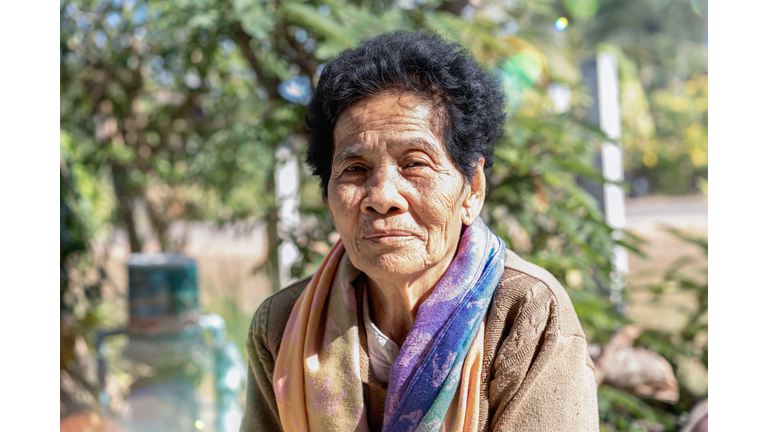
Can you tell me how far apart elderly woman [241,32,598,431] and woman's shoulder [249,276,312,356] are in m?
0.11

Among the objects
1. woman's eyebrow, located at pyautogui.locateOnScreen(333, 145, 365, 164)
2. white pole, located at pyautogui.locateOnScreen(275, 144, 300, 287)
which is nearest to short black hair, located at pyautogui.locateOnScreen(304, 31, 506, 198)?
woman's eyebrow, located at pyautogui.locateOnScreen(333, 145, 365, 164)

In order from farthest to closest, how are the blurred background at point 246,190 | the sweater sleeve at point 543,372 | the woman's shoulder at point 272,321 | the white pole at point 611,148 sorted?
the white pole at point 611,148
the blurred background at point 246,190
the woman's shoulder at point 272,321
the sweater sleeve at point 543,372

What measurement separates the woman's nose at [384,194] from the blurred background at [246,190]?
4.20 ft

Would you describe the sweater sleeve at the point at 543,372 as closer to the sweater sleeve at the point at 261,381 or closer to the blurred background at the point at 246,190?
the sweater sleeve at the point at 261,381

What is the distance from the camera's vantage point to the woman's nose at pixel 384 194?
1.42 meters

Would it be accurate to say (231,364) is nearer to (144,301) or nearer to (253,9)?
(144,301)

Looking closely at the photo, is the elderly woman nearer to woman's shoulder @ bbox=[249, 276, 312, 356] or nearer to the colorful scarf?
the colorful scarf

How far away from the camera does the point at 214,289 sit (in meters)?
5.62

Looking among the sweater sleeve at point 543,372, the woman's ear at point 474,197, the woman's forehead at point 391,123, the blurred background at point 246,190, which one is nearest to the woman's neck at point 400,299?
the woman's ear at point 474,197

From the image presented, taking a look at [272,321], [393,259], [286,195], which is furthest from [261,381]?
[286,195]

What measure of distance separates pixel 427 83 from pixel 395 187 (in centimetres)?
Answer: 29

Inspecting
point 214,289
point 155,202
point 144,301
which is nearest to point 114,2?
point 155,202

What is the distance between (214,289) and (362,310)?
4283mm

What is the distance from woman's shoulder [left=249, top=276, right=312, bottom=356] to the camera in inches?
68.4
